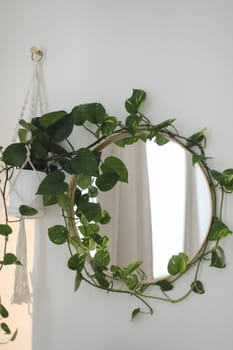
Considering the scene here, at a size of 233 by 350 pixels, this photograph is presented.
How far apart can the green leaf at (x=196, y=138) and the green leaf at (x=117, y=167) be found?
8.7 inches

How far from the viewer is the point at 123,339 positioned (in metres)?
1.31

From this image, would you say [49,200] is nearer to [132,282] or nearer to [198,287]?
[132,282]

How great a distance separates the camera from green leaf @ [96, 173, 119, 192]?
4.20 feet

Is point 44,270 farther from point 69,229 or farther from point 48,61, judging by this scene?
point 48,61

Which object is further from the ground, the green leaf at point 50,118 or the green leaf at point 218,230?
the green leaf at point 50,118

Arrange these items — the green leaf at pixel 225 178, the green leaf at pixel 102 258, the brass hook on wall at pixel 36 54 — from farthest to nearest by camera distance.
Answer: the brass hook on wall at pixel 36 54
the green leaf at pixel 102 258
the green leaf at pixel 225 178

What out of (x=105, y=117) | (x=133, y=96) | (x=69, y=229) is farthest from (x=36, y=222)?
(x=133, y=96)

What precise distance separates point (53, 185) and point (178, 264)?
453 mm

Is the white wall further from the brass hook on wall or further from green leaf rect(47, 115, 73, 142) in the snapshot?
green leaf rect(47, 115, 73, 142)

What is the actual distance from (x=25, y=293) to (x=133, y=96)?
741 mm

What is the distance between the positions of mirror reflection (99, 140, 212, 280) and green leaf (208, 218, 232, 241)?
23 millimetres

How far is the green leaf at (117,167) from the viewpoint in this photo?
4.18ft

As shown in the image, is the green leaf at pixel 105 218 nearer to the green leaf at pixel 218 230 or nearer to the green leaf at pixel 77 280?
the green leaf at pixel 77 280

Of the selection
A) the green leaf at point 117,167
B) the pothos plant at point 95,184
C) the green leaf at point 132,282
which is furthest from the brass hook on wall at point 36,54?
the green leaf at point 132,282
